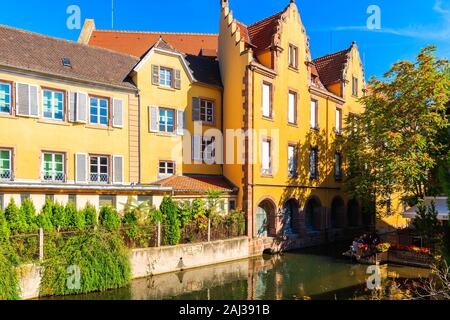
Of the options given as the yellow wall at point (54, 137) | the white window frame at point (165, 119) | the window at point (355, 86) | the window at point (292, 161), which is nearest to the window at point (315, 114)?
the window at point (292, 161)

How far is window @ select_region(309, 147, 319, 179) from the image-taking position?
2872 centimetres

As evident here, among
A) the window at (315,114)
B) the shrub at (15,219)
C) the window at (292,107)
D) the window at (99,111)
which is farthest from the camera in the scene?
the window at (315,114)

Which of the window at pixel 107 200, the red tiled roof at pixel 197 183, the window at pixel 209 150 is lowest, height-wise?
the window at pixel 107 200

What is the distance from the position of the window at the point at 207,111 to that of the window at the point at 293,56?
6.13 m

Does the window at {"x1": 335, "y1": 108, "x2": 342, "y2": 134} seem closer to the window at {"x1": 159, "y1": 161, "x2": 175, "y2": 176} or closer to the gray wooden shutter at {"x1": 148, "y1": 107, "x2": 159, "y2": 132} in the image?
the window at {"x1": 159, "y1": 161, "x2": 175, "y2": 176}

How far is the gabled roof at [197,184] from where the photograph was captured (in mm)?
22234

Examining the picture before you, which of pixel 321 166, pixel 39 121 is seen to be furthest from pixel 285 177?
pixel 39 121

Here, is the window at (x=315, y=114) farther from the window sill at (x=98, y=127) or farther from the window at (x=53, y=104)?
the window at (x=53, y=104)

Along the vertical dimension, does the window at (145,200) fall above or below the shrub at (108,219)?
above

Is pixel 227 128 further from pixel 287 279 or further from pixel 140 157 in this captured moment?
pixel 287 279

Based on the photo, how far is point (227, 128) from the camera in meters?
25.8

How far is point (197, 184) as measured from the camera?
2336 centimetres

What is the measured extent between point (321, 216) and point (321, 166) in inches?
143

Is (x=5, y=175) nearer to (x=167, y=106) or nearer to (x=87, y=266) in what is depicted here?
(x=87, y=266)
